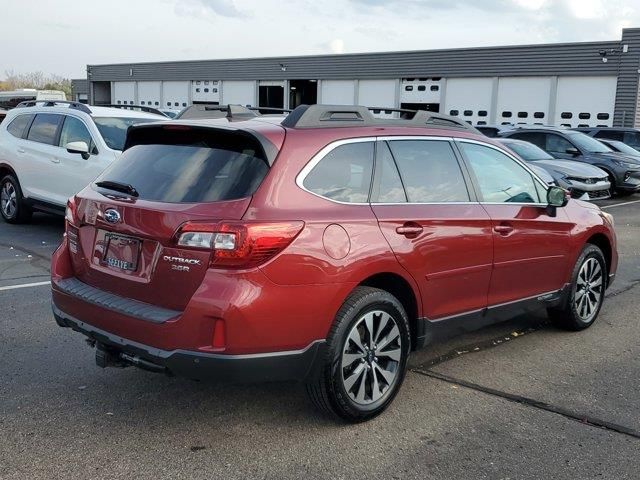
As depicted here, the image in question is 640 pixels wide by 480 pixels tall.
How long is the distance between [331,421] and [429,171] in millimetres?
1698

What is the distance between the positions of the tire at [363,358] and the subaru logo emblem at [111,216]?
134 cm

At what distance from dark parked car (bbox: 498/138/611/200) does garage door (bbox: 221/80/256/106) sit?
A: 2705cm

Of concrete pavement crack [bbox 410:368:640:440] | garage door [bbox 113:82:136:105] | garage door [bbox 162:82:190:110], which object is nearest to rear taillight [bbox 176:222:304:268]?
concrete pavement crack [bbox 410:368:640:440]

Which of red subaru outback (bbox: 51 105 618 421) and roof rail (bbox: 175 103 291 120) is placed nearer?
red subaru outback (bbox: 51 105 618 421)

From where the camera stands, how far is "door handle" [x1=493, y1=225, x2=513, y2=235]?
4.72m

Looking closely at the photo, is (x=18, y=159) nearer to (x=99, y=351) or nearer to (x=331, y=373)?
(x=99, y=351)

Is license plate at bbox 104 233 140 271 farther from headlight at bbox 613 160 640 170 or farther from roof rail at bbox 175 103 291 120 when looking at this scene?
headlight at bbox 613 160 640 170

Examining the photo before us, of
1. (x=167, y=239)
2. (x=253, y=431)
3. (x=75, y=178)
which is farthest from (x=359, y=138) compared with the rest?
(x=75, y=178)

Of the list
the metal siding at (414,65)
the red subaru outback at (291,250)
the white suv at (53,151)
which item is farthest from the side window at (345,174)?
the metal siding at (414,65)

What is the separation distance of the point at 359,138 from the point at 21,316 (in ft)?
11.7

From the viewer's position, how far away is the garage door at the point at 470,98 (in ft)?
101

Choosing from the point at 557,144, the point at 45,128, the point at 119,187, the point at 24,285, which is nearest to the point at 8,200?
the point at 45,128

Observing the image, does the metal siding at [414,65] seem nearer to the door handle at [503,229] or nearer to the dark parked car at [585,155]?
the dark parked car at [585,155]

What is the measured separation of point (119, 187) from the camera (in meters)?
4.01
